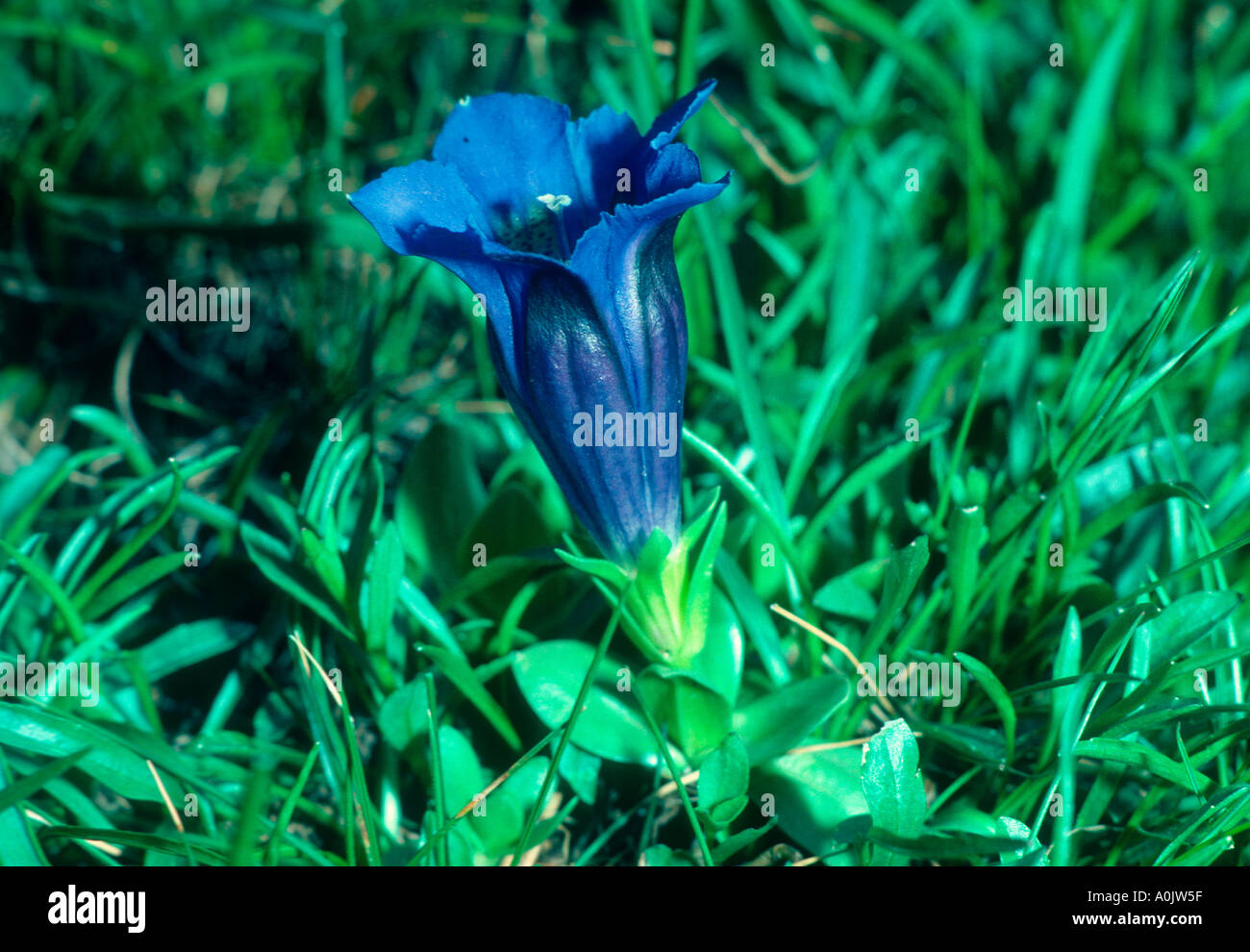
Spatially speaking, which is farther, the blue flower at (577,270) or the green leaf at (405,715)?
the green leaf at (405,715)

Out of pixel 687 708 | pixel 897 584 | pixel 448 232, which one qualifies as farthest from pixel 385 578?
pixel 897 584

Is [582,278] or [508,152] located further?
[508,152]

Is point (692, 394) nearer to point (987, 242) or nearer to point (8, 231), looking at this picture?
point (987, 242)

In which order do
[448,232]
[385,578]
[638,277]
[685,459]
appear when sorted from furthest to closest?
1. [685,459]
2. [385,578]
3. [638,277]
4. [448,232]

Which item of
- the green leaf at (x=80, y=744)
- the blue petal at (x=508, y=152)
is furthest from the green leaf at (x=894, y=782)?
the green leaf at (x=80, y=744)

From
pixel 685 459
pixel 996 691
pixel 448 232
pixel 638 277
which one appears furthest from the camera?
pixel 685 459

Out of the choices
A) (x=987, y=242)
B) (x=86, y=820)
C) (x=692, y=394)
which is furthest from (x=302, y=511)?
(x=987, y=242)

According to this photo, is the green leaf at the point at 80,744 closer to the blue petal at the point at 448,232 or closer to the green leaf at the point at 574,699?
the green leaf at the point at 574,699

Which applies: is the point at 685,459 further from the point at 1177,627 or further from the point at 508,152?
the point at 1177,627
